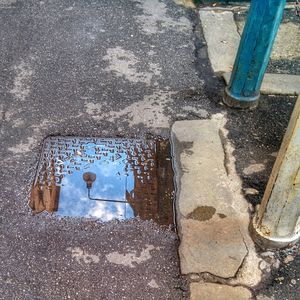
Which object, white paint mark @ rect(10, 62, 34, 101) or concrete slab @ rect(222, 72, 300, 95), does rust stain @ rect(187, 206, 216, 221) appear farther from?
white paint mark @ rect(10, 62, 34, 101)

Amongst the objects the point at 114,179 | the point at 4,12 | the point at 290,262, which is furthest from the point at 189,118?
the point at 4,12

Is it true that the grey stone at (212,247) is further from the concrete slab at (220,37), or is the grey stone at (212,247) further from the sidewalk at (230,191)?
the concrete slab at (220,37)

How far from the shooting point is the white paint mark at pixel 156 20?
188 inches

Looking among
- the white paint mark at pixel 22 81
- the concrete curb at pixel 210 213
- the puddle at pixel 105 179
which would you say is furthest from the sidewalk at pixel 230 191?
the white paint mark at pixel 22 81

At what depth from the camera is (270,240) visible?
2.63m

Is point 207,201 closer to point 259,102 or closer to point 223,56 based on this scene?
point 259,102

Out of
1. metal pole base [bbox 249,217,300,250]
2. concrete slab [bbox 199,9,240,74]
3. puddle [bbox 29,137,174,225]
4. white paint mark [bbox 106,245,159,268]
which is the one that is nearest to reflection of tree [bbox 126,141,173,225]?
puddle [bbox 29,137,174,225]

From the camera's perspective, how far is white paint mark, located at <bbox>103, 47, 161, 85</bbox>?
13.3 ft

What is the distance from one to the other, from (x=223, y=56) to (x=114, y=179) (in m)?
1.90

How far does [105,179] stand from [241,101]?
51.6 inches

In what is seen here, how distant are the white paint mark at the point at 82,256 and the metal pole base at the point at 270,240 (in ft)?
3.01

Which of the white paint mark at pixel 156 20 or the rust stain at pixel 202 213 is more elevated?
the rust stain at pixel 202 213

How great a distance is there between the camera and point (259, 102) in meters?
3.81

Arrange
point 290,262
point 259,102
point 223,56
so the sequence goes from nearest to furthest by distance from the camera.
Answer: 1. point 290,262
2. point 259,102
3. point 223,56
